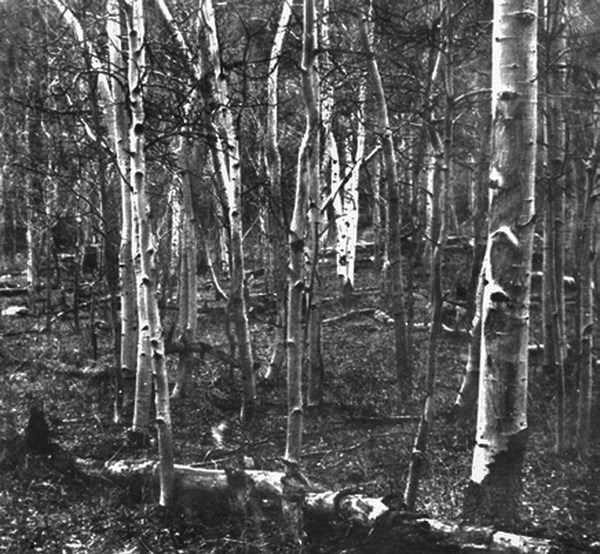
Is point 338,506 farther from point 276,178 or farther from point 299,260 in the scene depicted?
point 276,178

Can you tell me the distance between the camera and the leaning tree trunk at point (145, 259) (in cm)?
552

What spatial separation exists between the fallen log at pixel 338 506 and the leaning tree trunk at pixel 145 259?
32cm

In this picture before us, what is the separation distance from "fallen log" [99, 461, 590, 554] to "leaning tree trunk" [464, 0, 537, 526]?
0.96 feet

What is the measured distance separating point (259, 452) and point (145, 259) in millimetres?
2951

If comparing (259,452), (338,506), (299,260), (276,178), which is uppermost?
(276,178)

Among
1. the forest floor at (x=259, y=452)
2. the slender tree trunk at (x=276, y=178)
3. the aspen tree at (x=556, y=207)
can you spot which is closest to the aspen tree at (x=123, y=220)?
the forest floor at (x=259, y=452)

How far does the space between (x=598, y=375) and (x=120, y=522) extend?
26.5ft

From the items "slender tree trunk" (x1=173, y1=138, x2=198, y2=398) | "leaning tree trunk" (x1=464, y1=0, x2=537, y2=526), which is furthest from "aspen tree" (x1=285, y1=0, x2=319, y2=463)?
"slender tree trunk" (x1=173, y1=138, x2=198, y2=398)

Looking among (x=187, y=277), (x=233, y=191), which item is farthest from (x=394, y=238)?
(x=187, y=277)

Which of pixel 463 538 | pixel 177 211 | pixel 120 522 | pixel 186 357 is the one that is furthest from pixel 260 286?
pixel 463 538

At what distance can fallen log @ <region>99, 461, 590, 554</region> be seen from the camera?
14.5 feet

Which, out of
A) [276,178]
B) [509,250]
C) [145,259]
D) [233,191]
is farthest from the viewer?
[276,178]

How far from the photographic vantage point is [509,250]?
4562 millimetres

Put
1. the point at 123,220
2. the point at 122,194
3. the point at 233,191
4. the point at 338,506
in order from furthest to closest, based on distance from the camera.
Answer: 1. the point at 122,194
2. the point at 123,220
3. the point at 233,191
4. the point at 338,506
